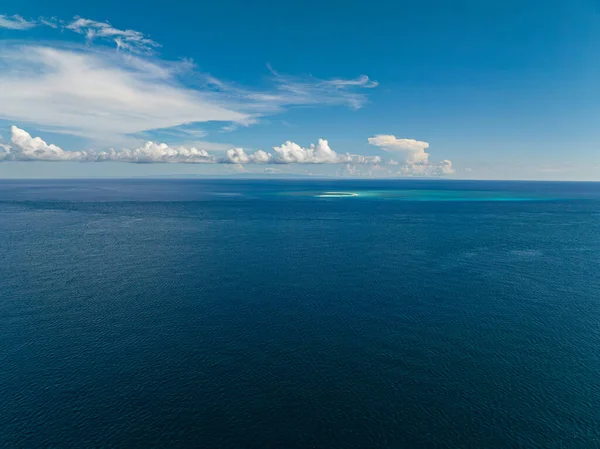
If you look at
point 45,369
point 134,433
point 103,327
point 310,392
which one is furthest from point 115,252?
point 310,392

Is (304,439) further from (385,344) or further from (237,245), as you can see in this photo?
(237,245)

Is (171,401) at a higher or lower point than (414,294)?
lower

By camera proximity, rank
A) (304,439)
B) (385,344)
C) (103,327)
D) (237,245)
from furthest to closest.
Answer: (237,245), (103,327), (385,344), (304,439)

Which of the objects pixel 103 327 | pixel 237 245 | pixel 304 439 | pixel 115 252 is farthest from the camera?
pixel 237 245

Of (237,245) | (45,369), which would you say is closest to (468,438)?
(45,369)

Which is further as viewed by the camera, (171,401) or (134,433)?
(171,401)

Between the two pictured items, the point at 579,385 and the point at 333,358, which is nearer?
the point at 579,385

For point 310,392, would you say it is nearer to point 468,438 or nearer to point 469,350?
point 468,438
